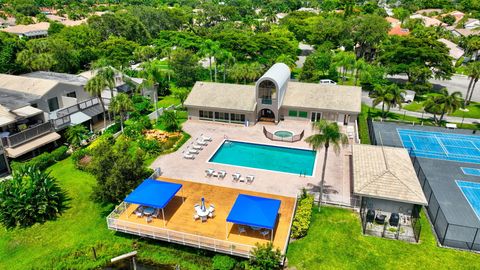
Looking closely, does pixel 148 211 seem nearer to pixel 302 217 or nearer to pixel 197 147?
pixel 302 217

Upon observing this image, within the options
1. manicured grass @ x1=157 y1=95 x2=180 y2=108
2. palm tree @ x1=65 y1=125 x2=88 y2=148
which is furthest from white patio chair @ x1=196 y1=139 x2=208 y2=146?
manicured grass @ x1=157 y1=95 x2=180 y2=108

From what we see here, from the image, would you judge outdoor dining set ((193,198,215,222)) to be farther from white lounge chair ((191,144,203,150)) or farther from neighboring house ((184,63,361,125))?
neighboring house ((184,63,361,125))

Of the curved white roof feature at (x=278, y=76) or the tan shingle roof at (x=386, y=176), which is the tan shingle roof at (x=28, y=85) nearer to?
the curved white roof feature at (x=278, y=76)

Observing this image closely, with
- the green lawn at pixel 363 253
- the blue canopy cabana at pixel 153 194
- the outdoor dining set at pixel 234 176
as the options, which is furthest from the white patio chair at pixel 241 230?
the outdoor dining set at pixel 234 176

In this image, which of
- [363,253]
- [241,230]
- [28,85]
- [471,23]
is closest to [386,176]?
[363,253]

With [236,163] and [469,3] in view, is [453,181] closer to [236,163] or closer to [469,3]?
[236,163]

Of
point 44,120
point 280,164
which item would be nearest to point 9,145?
point 44,120
